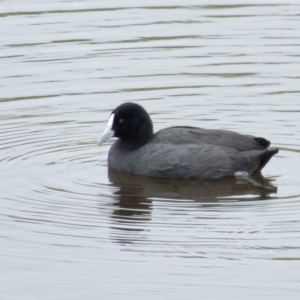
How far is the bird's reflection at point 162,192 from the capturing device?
959 cm

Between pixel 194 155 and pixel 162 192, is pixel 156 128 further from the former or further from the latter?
pixel 162 192

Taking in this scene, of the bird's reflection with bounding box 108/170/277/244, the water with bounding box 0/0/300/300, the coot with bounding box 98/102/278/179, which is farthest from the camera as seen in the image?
the coot with bounding box 98/102/278/179

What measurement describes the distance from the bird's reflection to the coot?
0.09m

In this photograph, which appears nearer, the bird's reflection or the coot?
the bird's reflection

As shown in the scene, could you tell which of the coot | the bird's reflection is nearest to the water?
the bird's reflection

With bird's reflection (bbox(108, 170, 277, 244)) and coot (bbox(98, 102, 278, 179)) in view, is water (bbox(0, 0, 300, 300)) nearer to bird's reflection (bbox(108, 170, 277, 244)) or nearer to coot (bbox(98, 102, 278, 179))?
bird's reflection (bbox(108, 170, 277, 244))

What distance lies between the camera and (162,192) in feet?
34.6

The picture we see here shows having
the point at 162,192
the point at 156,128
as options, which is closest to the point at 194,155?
the point at 162,192

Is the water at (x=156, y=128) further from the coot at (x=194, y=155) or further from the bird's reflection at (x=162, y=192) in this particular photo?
the coot at (x=194, y=155)

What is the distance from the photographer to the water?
810 centimetres

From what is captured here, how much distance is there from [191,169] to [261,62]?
4813 millimetres

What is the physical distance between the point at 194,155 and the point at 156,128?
1.84m

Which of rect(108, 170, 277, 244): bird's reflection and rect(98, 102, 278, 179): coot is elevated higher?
rect(98, 102, 278, 179): coot

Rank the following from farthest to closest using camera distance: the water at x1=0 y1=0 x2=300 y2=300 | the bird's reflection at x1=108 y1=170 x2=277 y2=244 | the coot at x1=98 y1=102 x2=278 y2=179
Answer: the coot at x1=98 y1=102 x2=278 y2=179, the bird's reflection at x1=108 y1=170 x2=277 y2=244, the water at x1=0 y1=0 x2=300 y2=300
